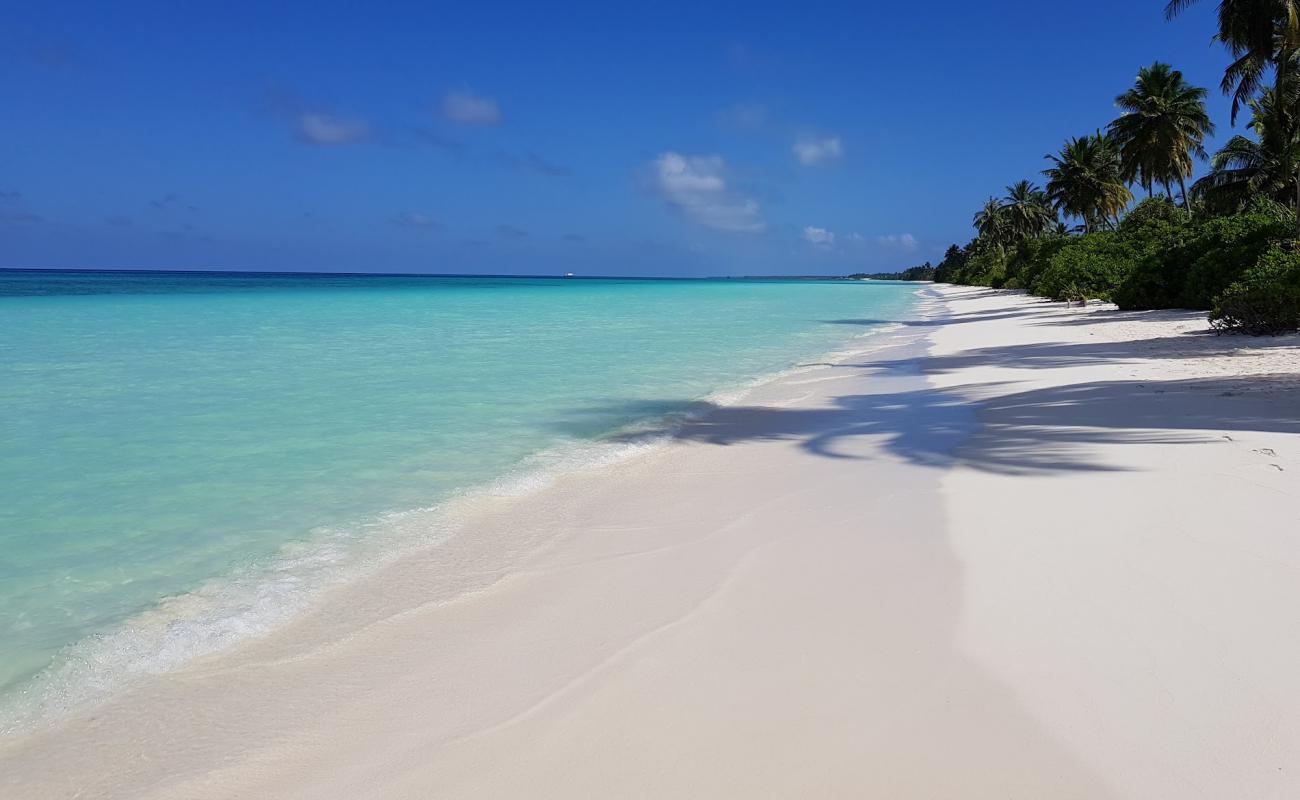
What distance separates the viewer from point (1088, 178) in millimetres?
51781

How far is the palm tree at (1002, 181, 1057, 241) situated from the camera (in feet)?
261

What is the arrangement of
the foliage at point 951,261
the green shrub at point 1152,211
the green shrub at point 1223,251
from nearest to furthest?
the green shrub at point 1223,251 → the green shrub at point 1152,211 → the foliage at point 951,261

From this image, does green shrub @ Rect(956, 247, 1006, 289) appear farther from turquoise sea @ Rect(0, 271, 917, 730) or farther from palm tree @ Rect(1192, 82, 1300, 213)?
turquoise sea @ Rect(0, 271, 917, 730)

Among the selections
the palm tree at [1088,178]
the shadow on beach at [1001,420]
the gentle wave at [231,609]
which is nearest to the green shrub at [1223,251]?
the shadow on beach at [1001,420]

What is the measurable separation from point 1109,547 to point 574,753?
2975mm

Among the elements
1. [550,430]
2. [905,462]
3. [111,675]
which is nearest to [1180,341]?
[905,462]

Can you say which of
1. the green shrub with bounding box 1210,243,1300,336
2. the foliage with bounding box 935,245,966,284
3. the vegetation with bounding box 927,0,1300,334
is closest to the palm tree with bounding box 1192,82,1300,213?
the vegetation with bounding box 927,0,1300,334

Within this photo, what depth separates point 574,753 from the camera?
246 cm

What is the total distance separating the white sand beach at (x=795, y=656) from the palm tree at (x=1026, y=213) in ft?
276

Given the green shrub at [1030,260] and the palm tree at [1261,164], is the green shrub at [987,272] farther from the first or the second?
the palm tree at [1261,164]

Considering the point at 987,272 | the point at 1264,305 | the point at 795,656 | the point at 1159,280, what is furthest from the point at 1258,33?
the point at 987,272

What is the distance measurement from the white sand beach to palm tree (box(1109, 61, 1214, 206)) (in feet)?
148

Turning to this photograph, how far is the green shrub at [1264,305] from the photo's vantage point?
11.7 meters

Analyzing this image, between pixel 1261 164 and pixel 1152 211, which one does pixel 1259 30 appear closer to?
pixel 1261 164
